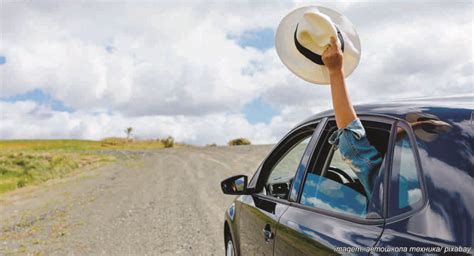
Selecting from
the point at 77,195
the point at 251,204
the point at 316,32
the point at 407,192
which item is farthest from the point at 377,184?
the point at 77,195

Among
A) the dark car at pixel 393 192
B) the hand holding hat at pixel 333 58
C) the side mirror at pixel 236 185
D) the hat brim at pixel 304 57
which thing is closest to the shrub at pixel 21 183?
the side mirror at pixel 236 185

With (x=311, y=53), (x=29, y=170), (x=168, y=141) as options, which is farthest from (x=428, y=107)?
(x=168, y=141)

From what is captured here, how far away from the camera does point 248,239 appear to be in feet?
13.5

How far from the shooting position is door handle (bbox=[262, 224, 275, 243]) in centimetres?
336

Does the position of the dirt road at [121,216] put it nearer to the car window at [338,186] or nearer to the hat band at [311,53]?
the car window at [338,186]

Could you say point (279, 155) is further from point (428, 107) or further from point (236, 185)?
point (428, 107)

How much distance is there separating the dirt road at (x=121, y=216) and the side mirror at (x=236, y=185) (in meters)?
3.39

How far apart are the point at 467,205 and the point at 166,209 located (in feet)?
33.1

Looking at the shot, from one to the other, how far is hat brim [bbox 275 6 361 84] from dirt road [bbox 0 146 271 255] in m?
4.85

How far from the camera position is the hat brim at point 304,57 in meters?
2.87

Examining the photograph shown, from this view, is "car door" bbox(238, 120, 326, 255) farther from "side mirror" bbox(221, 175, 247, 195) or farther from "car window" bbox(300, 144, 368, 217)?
"car window" bbox(300, 144, 368, 217)

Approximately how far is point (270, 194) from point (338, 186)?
119 cm

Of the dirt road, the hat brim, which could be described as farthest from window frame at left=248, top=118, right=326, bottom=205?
the dirt road

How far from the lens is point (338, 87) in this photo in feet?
8.51
